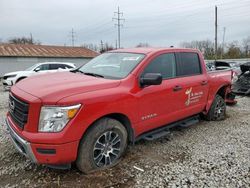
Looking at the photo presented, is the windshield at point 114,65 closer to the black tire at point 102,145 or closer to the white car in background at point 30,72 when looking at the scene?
the black tire at point 102,145

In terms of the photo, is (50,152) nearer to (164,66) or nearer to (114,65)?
(114,65)

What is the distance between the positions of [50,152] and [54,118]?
1.42 feet

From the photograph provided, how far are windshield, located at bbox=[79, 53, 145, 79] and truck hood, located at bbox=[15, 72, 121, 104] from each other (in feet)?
1.03

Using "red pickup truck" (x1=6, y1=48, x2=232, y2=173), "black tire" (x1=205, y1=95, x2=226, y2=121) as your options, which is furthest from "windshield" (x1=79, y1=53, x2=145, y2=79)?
"black tire" (x1=205, y1=95, x2=226, y2=121)

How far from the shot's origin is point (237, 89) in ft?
33.3

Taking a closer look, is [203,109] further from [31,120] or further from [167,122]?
[31,120]

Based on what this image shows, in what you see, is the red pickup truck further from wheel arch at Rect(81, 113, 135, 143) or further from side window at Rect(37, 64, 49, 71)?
side window at Rect(37, 64, 49, 71)

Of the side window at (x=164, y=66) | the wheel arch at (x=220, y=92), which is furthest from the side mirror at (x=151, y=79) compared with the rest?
the wheel arch at (x=220, y=92)

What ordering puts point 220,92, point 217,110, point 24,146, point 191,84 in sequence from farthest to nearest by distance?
point 220,92, point 217,110, point 191,84, point 24,146

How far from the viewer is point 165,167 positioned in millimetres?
3742

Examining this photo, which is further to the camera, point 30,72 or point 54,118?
point 30,72

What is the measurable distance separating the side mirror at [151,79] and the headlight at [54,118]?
1320mm

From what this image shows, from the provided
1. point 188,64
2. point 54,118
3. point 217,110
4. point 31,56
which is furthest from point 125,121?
point 31,56

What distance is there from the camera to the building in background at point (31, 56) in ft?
85.5
